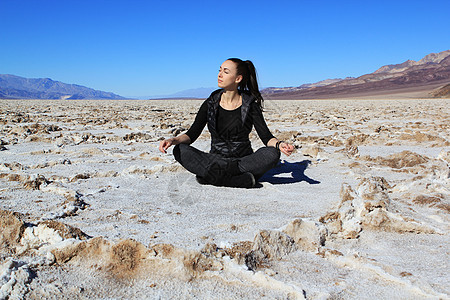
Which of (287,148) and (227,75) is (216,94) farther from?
(287,148)

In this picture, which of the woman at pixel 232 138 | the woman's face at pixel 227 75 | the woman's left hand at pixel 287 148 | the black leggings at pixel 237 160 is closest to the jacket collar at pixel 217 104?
the woman at pixel 232 138

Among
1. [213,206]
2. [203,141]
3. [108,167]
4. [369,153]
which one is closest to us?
[213,206]

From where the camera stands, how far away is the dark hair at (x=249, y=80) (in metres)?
2.47

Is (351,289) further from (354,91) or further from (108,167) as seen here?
(354,91)

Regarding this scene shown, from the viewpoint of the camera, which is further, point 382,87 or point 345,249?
point 382,87

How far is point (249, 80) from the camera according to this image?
2535mm

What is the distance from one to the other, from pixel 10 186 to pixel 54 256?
1119 millimetres

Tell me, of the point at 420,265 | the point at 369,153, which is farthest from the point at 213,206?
the point at 369,153

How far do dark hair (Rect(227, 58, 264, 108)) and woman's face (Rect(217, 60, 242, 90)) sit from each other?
0.17ft

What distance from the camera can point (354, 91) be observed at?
62000 mm

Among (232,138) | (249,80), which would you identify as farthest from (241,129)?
(249,80)

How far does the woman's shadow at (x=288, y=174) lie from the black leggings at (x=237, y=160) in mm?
218

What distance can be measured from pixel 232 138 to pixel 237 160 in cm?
19

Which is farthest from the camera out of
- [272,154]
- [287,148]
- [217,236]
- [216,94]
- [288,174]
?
[288,174]
